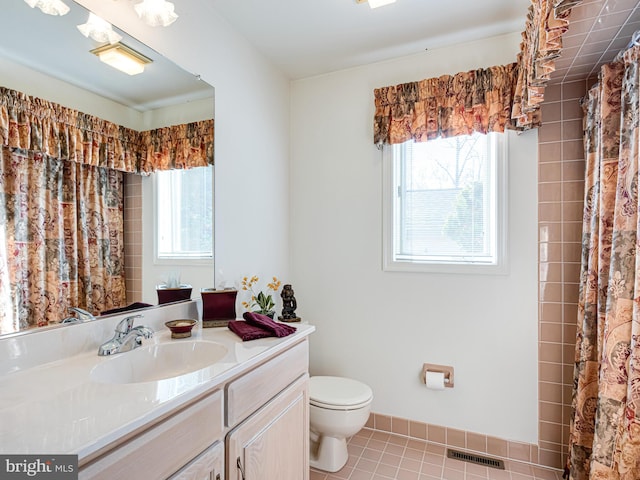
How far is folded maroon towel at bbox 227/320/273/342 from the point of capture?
1.42 meters

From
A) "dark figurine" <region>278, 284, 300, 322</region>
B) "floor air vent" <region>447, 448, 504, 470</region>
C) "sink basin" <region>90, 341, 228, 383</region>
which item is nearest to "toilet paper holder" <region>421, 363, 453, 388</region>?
"floor air vent" <region>447, 448, 504, 470</region>

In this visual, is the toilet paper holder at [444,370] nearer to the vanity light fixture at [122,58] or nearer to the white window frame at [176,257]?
the white window frame at [176,257]

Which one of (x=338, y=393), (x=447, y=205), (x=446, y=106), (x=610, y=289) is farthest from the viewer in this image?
(x=447, y=205)

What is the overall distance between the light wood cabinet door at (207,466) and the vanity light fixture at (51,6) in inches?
60.3

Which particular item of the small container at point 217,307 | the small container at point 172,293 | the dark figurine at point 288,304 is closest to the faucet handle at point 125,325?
the small container at point 172,293

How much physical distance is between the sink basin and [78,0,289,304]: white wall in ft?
1.06

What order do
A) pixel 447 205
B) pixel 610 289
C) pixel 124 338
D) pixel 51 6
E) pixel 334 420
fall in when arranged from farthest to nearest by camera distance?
pixel 447 205 < pixel 334 420 < pixel 610 289 < pixel 124 338 < pixel 51 6

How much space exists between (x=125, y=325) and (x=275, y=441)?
0.75m

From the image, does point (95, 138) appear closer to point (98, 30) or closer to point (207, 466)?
point (98, 30)

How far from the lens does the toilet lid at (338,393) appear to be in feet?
6.23

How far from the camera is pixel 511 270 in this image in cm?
205

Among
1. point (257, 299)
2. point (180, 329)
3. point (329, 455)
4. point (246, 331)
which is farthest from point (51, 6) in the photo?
point (329, 455)

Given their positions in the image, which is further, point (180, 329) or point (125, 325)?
point (180, 329)

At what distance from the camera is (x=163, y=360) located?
134 cm
